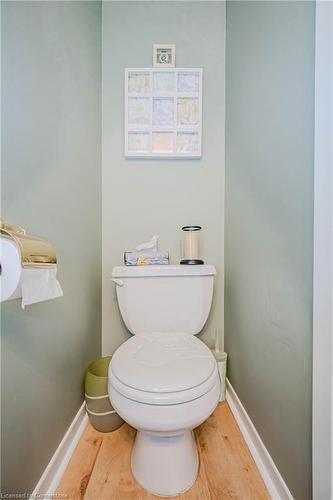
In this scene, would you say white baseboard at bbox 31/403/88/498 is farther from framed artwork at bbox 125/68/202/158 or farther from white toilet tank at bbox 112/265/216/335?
framed artwork at bbox 125/68/202/158

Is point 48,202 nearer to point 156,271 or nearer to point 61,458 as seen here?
point 156,271

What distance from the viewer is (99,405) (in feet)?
3.44

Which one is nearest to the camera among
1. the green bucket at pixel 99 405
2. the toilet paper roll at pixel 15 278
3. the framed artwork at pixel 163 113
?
the toilet paper roll at pixel 15 278

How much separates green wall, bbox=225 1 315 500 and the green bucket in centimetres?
61

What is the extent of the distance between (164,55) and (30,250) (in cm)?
144

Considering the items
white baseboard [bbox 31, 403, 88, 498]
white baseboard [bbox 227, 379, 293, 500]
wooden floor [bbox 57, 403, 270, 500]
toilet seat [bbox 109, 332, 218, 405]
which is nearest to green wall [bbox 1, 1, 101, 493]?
white baseboard [bbox 31, 403, 88, 498]

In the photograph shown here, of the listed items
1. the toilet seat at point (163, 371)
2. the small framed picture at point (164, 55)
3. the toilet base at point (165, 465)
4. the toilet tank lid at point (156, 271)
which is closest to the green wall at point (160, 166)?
the small framed picture at point (164, 55)

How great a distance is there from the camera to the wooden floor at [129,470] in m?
0.81

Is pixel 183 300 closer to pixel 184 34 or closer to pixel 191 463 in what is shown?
→ pixel 191 463

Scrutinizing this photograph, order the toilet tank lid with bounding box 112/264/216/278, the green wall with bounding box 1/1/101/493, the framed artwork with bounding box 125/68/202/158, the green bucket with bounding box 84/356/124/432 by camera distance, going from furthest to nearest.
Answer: the framed artwork with bounding box 125/68/202/158
the toilet tank lid with bounding box 112/264/216/278
the green bucket with bounding box 84/356/124/432
the green wall with bounding box 1/1/101/493

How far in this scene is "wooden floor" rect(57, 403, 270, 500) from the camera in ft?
2.65

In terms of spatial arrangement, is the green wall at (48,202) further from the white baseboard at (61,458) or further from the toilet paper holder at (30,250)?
the toilet paper holder at (30,250)

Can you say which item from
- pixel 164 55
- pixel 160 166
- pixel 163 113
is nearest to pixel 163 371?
pixel 160 166

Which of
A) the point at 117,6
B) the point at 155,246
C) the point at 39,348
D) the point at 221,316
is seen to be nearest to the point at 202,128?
the point at 155,246
